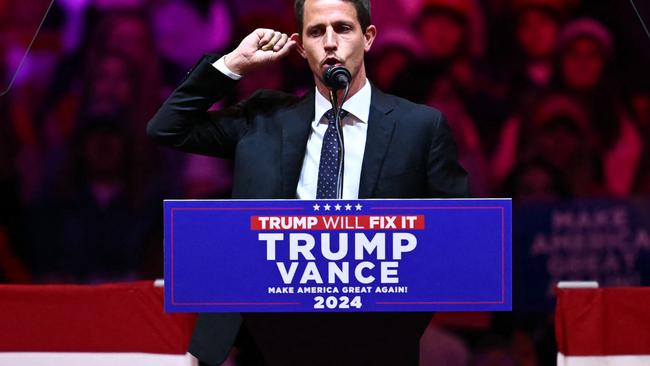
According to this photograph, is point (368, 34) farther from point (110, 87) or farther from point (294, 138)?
point (110, 87)

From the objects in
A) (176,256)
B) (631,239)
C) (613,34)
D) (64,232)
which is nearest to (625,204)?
(631,239)

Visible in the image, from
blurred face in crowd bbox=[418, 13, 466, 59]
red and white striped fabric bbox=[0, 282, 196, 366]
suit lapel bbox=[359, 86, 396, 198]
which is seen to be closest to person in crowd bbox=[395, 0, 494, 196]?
blurred face in crowd bbox=[418, 13, 466, 59]

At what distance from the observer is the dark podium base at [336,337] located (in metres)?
1.77

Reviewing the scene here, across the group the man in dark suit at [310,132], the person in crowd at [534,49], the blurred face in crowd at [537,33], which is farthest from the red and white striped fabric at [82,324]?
the blurred face in crowd at [537,33]

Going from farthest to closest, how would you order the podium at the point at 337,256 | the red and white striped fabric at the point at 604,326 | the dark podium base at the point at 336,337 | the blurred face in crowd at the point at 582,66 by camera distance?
the blurred face in crowd at the point at 582,66 < the red and white striped fabric at the point at 604,326 < the dark podium base at the point at 336,337 < the podium at the point at 337,256

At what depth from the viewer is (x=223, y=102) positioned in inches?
144

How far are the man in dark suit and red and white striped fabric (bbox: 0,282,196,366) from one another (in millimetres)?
734

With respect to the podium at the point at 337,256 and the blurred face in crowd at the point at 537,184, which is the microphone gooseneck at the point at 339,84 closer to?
the podium at the point at 337,256

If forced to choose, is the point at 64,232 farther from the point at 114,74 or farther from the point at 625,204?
the point at 625,204

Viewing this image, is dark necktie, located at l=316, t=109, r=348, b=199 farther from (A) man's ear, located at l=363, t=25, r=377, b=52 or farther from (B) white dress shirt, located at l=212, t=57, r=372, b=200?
(A) man's ear, located at l=363, t=25, r=377, b=52

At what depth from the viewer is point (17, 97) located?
3752mm

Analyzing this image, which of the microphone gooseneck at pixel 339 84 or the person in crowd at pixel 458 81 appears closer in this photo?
the microphone gooseneck at pixel 339 84

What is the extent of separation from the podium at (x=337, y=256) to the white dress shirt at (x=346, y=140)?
0.30 metres

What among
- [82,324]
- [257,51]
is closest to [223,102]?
[82,324]
